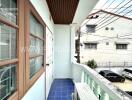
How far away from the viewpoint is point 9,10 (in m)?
1.15

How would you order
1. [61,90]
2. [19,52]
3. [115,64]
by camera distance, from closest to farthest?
[19,52] < [61,90] < [115,64]

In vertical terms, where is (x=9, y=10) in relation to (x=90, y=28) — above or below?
below

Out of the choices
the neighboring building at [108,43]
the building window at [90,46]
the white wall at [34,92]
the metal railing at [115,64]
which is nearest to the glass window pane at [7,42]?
the white wall at [34,92]

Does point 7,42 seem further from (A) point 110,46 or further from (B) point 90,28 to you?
(A) point 110,46

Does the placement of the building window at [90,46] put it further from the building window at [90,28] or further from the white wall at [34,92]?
the white wall at [34,92]

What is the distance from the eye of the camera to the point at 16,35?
1.25 metres

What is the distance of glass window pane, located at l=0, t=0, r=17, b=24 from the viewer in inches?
40.5

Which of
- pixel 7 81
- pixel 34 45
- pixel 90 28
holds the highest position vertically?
pixel 90 28

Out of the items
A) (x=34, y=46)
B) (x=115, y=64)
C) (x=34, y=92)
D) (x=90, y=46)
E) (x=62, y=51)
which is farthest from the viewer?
(x=115, y=64)

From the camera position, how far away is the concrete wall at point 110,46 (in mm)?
12992

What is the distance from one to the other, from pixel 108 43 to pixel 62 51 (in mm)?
8653

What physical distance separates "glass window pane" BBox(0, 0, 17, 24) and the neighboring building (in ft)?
38.5

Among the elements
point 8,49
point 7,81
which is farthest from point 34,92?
point 8,49

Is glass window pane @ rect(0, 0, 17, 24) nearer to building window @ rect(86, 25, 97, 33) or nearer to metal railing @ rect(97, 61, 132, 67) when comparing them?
building window @ rect(86, 25, 97, 33)
